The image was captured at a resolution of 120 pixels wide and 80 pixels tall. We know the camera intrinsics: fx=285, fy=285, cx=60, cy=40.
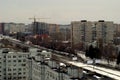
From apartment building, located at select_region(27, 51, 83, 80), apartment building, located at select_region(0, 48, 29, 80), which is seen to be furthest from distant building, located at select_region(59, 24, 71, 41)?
apartment building, located at select_region(27, 51, 83, 80)

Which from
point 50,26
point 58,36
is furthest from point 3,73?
point 50,26

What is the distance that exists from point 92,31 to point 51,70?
1330 centimetres

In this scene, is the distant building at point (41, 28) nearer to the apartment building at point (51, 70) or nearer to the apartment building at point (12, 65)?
the apartment building at point (12, 65)

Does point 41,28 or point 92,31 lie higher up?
point 41,28

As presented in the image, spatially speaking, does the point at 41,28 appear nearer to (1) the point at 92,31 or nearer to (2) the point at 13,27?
(2) the point at 13,27

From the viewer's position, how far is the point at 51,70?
6207 mm

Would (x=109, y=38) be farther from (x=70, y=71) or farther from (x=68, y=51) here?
(x=70, y=71)

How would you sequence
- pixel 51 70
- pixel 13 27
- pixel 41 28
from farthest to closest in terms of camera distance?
pixel 13 27
pixel 41 28
pixel 51 70

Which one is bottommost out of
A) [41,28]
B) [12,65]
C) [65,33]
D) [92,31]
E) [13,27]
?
[12,65]

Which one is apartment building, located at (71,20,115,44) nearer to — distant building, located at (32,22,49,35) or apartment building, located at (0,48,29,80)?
apartment building, located at (0,48,29,80)

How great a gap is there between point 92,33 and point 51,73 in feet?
43.5

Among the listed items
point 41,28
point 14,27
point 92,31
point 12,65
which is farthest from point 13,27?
point 12,65

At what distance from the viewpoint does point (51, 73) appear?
622cm

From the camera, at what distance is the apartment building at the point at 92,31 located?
18686 mm
